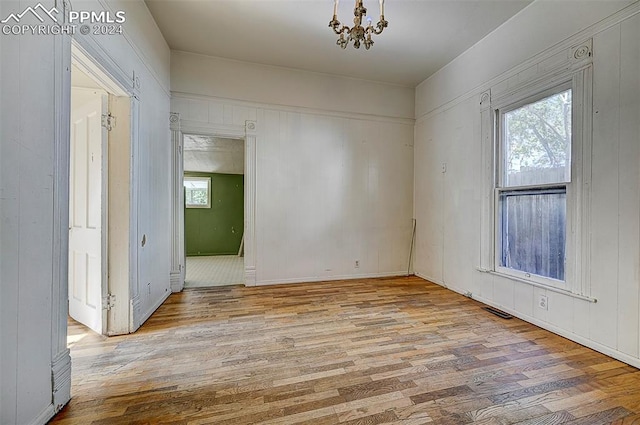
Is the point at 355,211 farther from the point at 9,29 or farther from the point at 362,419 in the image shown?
the point at 9,29

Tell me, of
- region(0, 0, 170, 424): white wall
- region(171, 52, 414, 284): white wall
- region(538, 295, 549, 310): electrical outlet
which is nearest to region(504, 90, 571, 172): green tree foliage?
region(538, 295, 549, 310): electrical outlet

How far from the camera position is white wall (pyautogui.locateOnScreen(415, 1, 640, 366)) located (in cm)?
206

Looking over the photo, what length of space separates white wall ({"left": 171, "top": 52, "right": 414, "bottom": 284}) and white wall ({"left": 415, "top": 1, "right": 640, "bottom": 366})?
2.38 ft

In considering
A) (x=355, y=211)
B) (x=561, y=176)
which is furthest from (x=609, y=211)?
(x=355, y=211)

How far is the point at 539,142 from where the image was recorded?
2.77m

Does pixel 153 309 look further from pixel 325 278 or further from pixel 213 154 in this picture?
pixel 213 154

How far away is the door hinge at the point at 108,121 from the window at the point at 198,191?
5.06 meters

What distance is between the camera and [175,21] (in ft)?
10.0

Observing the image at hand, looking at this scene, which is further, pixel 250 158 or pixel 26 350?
pixel 250 158

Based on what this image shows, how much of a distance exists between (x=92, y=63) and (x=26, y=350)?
1.77 meters

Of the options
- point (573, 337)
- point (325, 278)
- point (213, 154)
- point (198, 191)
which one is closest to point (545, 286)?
point (573, 337)

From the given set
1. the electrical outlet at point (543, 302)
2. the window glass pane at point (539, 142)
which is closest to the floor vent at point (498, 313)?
the electrical outlet at point (543, 302)

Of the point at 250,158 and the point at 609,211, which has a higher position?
the point at 250,158

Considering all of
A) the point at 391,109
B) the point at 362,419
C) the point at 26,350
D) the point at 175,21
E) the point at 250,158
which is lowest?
the point at 362,419
